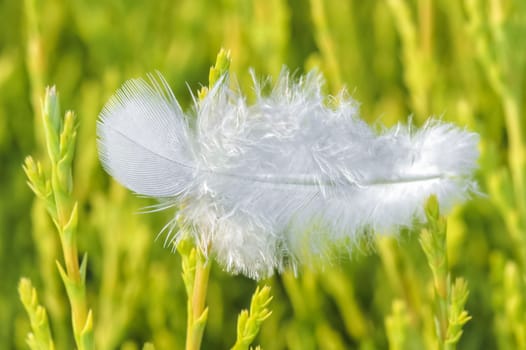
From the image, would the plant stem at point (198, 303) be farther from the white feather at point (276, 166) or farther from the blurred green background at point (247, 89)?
the blurred green background at point (247, 89)

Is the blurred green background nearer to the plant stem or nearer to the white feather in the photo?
the white feather

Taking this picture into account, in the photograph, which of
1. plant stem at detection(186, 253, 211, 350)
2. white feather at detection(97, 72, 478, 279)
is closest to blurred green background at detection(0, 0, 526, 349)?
white feather at detection(97, 72, 478, 279)

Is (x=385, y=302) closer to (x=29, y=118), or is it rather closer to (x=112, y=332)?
(x=112, y=332)

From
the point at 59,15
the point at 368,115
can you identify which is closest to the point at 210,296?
the point at 368,115

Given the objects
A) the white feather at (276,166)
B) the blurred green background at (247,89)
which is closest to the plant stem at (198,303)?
the white feather at (276,166)

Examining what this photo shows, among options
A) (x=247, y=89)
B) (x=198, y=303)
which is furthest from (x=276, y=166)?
(x=247, y=89)
